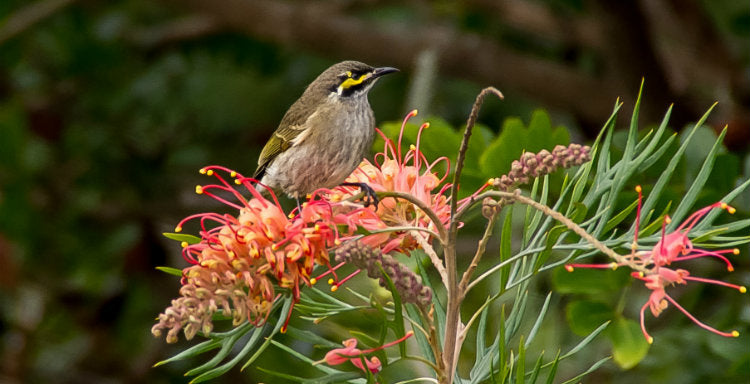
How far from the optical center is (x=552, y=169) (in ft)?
4.17

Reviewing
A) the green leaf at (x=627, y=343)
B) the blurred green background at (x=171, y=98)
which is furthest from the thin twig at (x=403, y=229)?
the blurred green background at (x=171, y=98)

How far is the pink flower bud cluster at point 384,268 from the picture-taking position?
1.24 meters

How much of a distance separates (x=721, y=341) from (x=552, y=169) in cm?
124

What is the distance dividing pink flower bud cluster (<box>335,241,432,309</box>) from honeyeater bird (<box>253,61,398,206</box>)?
0.72 meters

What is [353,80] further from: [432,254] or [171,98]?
[171,98]

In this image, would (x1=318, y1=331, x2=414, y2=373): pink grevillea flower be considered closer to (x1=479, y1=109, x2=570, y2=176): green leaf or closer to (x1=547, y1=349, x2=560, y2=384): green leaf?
(x1=547, y1=349, x2=560, y2=384): green leaf

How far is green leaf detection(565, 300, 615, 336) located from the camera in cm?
200

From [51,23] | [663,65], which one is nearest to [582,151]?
[663,65]

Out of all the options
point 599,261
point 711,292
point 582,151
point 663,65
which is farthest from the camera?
point 663,65

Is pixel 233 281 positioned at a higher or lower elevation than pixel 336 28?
lower

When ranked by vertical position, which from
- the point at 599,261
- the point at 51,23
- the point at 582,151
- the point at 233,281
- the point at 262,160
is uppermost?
the point at 51,23

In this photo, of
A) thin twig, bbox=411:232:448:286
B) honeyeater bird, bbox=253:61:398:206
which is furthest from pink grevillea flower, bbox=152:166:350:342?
honeyeater bird, bbox=253:61:398:206

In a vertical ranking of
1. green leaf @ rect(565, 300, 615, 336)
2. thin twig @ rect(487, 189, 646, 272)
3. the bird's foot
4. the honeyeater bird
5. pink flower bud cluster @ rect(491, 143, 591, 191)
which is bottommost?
green leaf @ rect(565, 300, 615, 336)

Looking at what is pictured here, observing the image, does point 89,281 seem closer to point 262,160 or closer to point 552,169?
point 262,160
